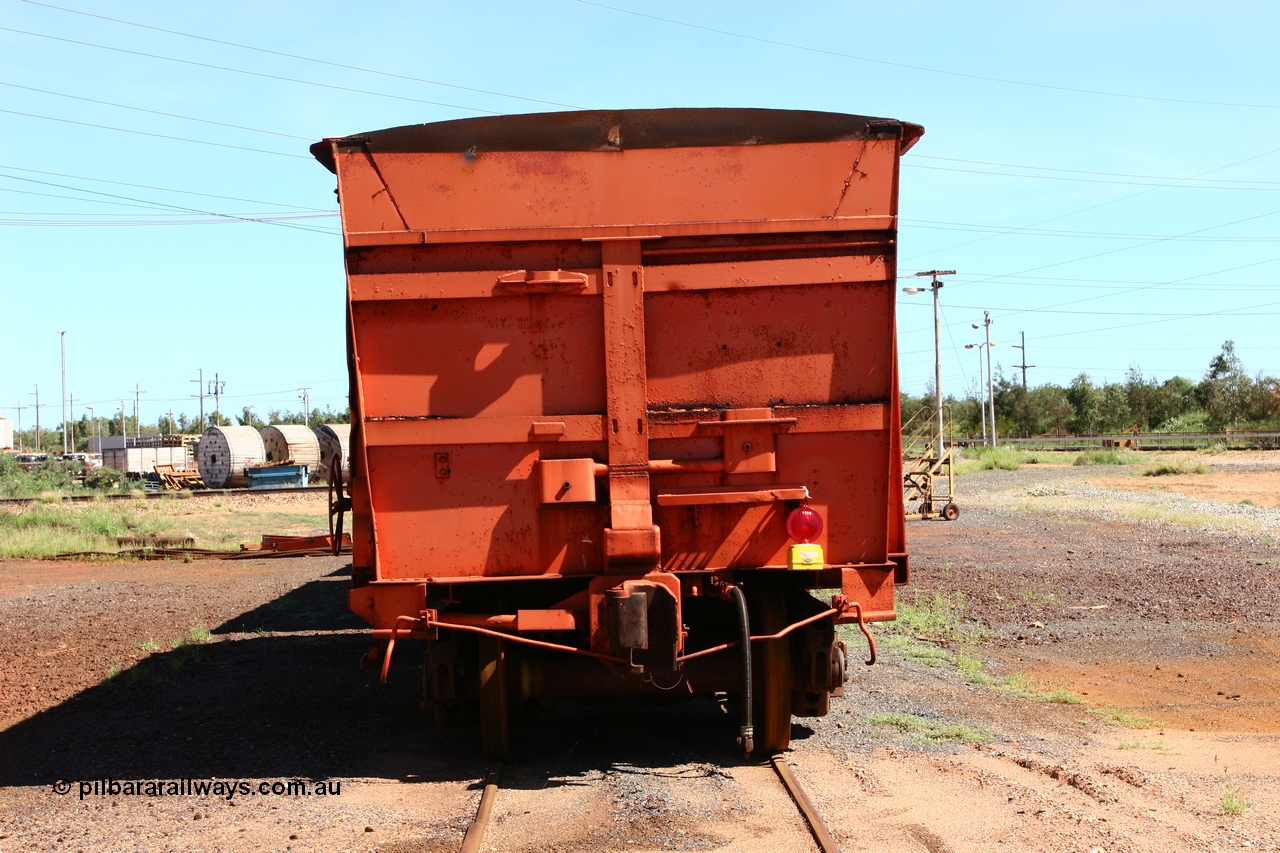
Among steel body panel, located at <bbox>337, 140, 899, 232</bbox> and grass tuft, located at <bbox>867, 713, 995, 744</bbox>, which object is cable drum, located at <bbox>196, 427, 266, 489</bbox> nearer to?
grass tuft, located at <bbox>867, 713, 995, 744</bbox>

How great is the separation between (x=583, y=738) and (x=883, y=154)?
408 centimetres

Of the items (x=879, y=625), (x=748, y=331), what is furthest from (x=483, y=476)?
(x=879, y=625)

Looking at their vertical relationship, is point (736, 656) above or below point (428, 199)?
below

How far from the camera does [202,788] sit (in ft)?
21.5

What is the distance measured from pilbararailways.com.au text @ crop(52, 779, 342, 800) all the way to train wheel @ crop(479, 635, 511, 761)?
872 millimetres

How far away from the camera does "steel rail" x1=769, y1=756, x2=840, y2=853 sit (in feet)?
16.6

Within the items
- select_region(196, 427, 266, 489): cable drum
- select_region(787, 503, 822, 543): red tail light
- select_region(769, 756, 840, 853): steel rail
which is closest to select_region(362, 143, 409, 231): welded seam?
select_region(787, 503, 822, 543): red tail light

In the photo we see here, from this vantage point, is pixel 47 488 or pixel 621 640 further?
pixel 47 488

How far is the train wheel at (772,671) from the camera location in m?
6.63

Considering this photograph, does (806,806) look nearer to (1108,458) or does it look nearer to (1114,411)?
(1108,458)

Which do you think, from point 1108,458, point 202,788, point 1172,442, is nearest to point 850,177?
point 202,788

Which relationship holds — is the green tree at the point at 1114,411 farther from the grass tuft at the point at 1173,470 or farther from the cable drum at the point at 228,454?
the cable drum at the point at 228,454

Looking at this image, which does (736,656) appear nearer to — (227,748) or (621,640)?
(621,640)

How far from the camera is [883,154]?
6.31 metres
